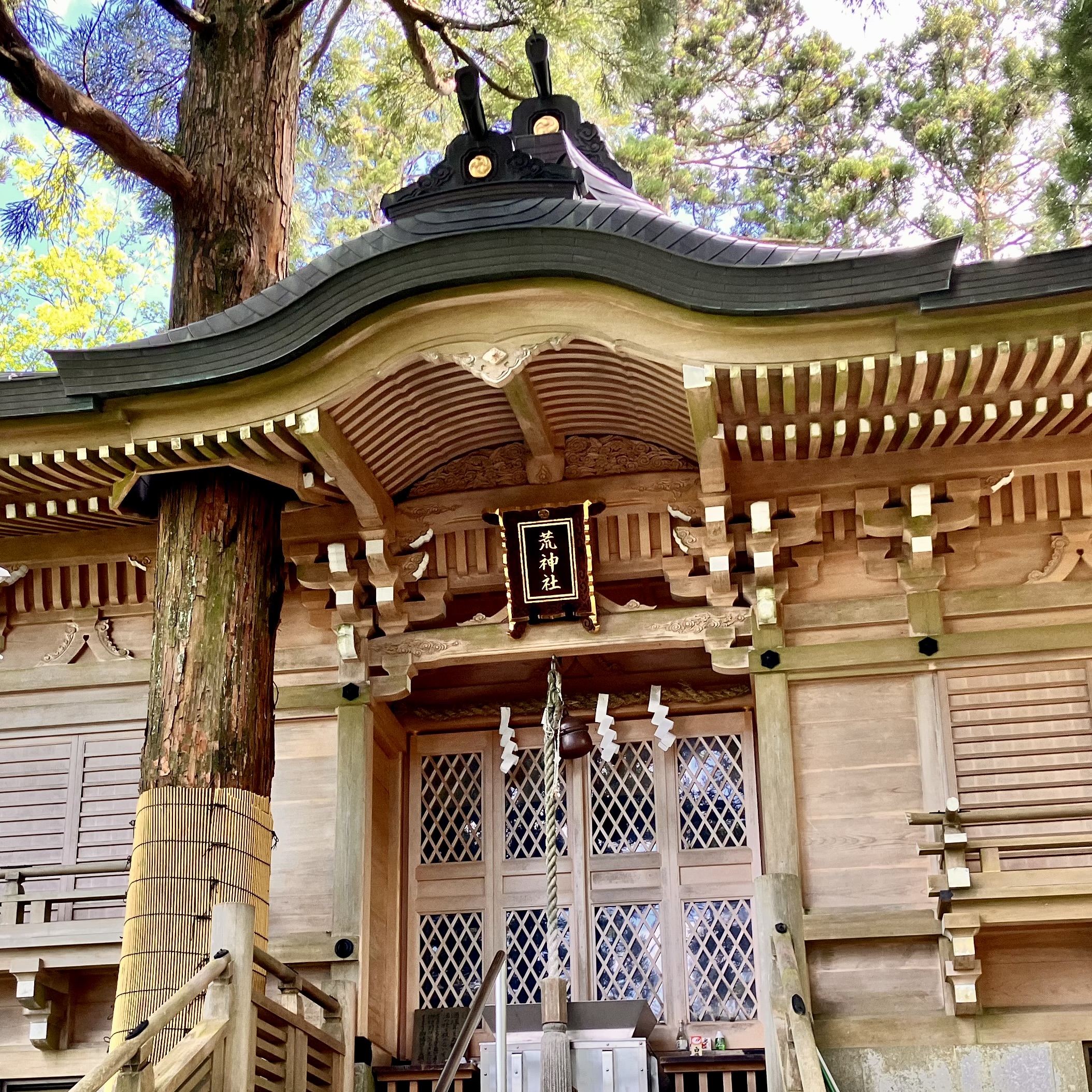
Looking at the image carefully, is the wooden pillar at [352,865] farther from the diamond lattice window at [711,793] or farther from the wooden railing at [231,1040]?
the diamond lattice window at [711,793]

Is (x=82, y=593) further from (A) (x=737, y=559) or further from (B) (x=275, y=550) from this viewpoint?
(A) (x=737, y=559)

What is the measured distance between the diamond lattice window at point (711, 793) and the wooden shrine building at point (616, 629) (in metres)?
0.02

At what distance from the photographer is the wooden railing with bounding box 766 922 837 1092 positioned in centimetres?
506

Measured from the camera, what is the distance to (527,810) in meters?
7.81

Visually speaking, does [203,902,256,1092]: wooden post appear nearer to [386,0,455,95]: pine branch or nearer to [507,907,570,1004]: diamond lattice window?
[507,907,570,1004]: diamond lattice window

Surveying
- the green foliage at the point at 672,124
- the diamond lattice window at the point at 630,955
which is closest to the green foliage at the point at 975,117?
the green foliage at the point at 672,124

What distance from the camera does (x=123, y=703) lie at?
723 cm

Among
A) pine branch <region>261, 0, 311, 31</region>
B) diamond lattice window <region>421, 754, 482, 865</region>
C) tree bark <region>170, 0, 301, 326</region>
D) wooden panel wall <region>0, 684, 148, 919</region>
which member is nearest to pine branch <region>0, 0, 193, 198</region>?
tree bark <region>170, 0, 301, 326</region>

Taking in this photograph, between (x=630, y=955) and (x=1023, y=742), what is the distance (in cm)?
238

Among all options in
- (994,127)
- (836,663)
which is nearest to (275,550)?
(836,663)

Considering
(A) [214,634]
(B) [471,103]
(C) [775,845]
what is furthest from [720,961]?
(B) [471,103]

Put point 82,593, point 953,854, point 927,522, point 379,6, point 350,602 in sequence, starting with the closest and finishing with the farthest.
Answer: point 953,854
point 927,522
point 350,602
point 82,593
point 379,6

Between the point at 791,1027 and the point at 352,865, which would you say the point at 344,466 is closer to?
the point at 352,865

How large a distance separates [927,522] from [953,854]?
161cm
